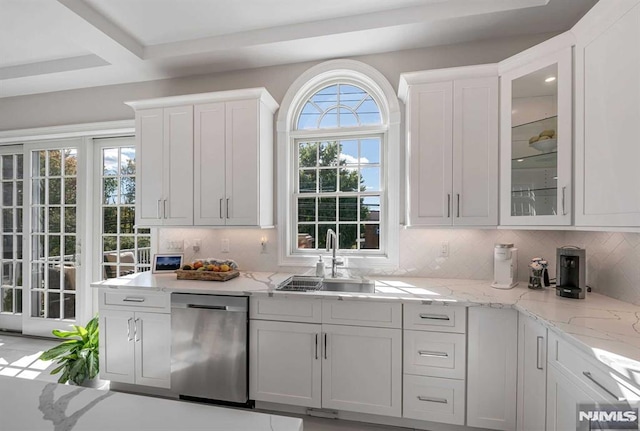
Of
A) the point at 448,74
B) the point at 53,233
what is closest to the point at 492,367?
the point at 448,74

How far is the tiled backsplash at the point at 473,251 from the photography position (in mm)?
2039

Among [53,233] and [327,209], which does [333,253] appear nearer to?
[327,209]

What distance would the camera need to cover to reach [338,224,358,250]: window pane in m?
3.04

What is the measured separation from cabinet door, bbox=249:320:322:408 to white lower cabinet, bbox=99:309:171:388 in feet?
2.34

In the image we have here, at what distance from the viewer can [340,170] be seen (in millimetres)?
3090

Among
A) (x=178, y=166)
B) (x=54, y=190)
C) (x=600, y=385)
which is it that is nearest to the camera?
(x=600, y=385)

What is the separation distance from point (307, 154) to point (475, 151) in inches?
59.2

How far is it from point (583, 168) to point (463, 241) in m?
1.03

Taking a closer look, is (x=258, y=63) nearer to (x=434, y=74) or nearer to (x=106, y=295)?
(x=434, y=74)

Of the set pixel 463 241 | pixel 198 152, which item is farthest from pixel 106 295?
pixel 463 241

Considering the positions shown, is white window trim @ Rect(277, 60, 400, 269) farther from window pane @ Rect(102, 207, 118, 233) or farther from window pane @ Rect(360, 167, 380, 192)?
window pane @ Rect(102, 207, 118, 233)

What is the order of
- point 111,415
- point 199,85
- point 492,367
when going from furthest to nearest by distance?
point 199,85 → point 492,367 → point 111,415

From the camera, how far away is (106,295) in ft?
8.55

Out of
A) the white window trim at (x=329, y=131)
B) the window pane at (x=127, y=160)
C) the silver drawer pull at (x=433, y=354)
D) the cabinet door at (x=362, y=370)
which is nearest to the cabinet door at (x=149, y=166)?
the window pane at (x=127, y=160)
